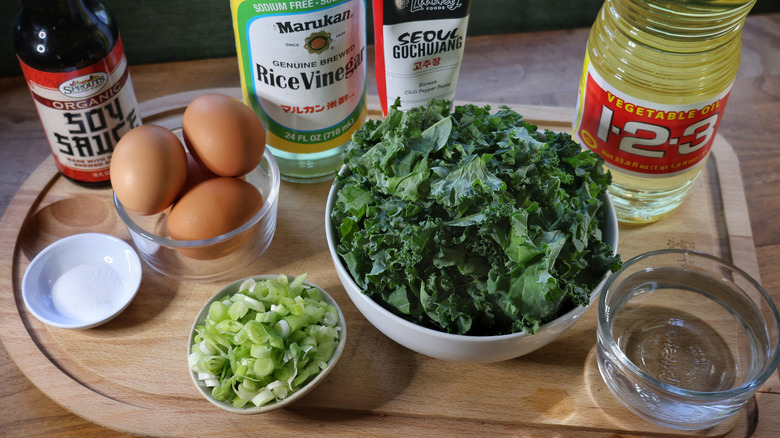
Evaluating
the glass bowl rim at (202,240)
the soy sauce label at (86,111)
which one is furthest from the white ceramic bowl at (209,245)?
the soy sauce label at (86,111)

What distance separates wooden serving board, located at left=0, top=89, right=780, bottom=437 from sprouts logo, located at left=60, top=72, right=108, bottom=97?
25 centimetres

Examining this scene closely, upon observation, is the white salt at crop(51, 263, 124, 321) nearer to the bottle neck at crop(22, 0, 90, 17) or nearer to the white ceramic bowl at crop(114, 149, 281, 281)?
the white ceramic bowl at crop(114, 149, 281, 281)

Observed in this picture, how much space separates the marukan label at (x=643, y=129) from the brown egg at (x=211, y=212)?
1.67 feet

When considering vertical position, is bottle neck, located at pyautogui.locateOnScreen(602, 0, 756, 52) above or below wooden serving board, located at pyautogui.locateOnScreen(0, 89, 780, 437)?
above

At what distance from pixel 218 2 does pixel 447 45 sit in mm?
614

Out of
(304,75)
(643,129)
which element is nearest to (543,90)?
(643,129)

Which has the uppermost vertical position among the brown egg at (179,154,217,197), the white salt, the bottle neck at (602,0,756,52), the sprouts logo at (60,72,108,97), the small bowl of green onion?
the bottle neck at (602,0,756,52)

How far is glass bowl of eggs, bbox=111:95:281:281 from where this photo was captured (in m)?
0.93

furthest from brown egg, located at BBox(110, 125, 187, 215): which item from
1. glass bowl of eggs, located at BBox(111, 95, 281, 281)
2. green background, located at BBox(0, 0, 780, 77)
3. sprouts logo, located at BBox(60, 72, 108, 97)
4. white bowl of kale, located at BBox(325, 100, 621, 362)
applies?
green background, located at BBox(0, 0, 780, 77)

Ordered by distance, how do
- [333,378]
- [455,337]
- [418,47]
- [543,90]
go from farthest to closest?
[543,90] → [418,47] → [333,378] → [455,337]

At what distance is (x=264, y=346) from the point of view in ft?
2.72

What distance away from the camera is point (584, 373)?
3.02ft

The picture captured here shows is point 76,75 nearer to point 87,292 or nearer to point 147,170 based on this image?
point 147,170

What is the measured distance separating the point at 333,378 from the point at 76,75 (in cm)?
56
